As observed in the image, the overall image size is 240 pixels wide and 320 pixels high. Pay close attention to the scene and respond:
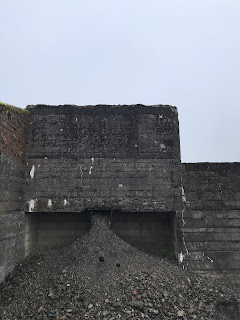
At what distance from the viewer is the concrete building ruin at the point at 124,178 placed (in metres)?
7.55

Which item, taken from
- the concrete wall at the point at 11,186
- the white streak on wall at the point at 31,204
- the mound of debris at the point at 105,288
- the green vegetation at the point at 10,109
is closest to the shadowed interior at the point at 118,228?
the white streak on wall at the point at 31,204

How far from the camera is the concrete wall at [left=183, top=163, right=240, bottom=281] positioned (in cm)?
746

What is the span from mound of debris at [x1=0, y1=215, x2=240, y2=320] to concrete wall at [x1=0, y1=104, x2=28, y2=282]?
0.58m

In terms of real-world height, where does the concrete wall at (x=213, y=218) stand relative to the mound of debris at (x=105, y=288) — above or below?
Answer: above

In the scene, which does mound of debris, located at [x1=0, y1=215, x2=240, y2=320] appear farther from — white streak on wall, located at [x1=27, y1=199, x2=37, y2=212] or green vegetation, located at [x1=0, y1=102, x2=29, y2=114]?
green vegetation, located at [x1=0, y1=102, x2=29, y2=114]

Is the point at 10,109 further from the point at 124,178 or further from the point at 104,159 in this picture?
the point at 124,178

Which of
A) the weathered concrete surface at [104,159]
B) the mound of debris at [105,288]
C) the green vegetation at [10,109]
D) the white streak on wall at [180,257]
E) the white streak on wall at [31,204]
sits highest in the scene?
the green vegetation at [10,109]

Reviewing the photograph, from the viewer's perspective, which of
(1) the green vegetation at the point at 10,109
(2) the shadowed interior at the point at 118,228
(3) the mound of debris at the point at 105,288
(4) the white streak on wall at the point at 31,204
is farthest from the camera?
(2) the shadowed interior at the point at 118,228

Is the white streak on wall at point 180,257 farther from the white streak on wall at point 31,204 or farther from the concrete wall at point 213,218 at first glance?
the white streak on wall at point 31,204

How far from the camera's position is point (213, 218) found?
7.80 metres

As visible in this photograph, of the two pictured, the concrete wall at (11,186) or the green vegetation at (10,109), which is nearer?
the concrete wall at (11,186)

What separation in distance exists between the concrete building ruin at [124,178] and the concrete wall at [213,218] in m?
0.03

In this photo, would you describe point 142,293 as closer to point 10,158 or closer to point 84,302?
point 84,302

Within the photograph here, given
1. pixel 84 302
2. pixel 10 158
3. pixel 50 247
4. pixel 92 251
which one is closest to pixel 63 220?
pixel 50 247
